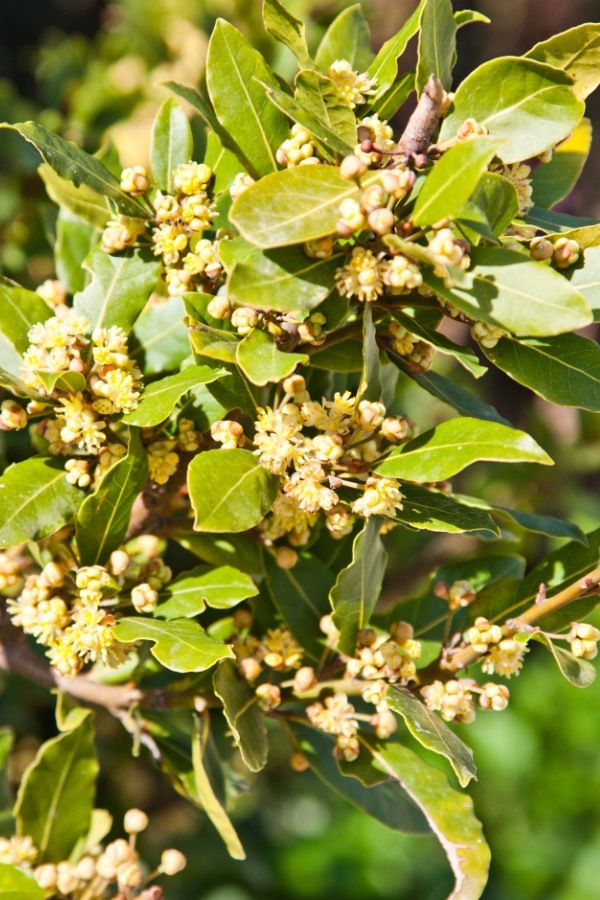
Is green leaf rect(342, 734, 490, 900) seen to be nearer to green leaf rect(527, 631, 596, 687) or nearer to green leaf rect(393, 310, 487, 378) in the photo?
green leaf rect(527, 631, 596, 687)

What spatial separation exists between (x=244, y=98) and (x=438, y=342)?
36cm

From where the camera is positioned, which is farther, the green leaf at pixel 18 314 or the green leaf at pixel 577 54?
the green leaf at pixel 18 314

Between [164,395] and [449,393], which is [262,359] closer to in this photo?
[164,395]

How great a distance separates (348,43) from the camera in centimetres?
119

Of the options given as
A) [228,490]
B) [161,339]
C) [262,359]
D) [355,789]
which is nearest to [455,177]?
[262,359]

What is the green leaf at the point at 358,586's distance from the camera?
3.23 feet

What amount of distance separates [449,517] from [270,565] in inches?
13.2

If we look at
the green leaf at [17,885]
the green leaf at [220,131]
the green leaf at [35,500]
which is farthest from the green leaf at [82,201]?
the green leaf at [17,885]

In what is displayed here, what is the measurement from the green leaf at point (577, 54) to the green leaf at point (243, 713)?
0.78 metres

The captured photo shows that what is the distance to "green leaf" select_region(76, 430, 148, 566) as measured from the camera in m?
1.03

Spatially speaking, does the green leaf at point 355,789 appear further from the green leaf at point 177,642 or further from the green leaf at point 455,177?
the green leaf at point 455,177

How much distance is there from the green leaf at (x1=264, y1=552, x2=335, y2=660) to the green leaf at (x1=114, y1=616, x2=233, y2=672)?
0.67 ft

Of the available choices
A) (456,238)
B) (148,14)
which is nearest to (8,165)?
(148,14)

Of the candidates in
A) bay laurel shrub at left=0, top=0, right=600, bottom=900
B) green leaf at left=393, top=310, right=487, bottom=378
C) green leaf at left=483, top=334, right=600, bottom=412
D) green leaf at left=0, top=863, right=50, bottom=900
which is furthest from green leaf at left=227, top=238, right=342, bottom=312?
green leaf at left=0, top=863, right=50, bottom=900
